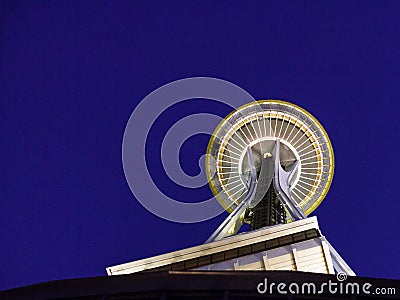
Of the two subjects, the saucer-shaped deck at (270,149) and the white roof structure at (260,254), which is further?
the saucer-shaped deck at (270,149)

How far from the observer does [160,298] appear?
33.9 feet

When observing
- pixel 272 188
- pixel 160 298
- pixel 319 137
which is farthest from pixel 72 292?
pixel 319 137

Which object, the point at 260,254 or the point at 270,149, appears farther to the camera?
the point at 270,149

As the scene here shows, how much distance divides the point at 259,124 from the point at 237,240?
2619 cm

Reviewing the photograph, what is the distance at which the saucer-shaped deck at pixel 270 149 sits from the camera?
50844 mm

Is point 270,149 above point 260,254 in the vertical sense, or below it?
above

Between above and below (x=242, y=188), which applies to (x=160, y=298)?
below

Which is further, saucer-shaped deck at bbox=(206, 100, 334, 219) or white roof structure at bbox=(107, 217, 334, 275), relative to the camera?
saucer-shaped deck at bbox=(206, 100, 334, 219)

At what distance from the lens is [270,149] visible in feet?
169

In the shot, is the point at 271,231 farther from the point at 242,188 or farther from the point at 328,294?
the point at 242,188

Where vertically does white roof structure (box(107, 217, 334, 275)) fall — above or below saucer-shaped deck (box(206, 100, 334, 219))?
below

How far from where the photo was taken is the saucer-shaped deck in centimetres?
5084

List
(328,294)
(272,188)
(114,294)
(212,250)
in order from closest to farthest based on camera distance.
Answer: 1. (328,294)
2. (114,294)
3. (212,250)
4. (272,188)

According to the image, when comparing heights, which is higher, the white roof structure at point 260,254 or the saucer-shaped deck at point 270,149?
the saucer-shaped deck at point 270,149
